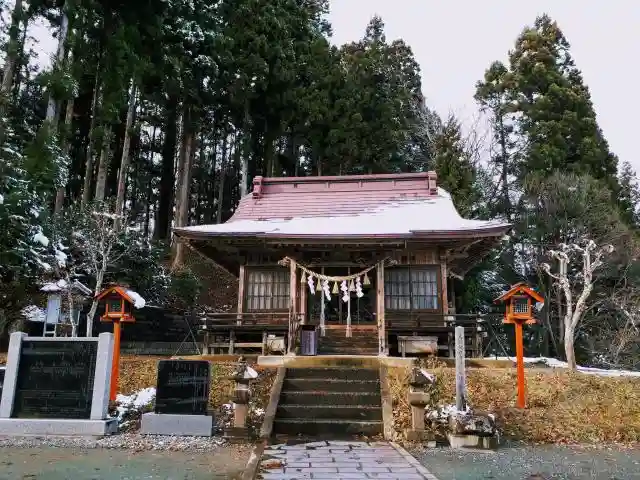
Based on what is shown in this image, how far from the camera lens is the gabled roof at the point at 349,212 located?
501 inches

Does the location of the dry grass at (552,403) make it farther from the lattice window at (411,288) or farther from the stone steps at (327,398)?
the lattice window at (411,288)

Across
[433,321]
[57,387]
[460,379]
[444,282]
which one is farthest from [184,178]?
[460,379]

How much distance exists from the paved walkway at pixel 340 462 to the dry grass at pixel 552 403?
1237 millimetres

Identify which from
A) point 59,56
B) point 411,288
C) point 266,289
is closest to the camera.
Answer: point 411,288

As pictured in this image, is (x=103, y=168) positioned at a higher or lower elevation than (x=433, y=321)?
higher

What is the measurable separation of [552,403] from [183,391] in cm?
640

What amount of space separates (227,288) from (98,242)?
11.4 meters

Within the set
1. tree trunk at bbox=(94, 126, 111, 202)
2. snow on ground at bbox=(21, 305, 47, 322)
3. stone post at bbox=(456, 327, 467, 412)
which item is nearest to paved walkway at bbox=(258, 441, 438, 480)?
stone post at bbox=(456, 327, 467, 412)

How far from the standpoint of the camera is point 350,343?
44.2ft

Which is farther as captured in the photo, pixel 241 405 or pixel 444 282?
pixel 444 282

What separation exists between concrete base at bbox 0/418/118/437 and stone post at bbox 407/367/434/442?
15.4 feet

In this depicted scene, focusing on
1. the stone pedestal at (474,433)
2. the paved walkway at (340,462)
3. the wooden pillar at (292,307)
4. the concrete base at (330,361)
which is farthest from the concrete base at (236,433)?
the wooden pillar at (292,307)

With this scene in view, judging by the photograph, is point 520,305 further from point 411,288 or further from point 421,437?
point 411,288

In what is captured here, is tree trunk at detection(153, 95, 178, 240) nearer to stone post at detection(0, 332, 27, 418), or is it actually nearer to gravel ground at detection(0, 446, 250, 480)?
stone post at detection(0, 332, 27, 418)
